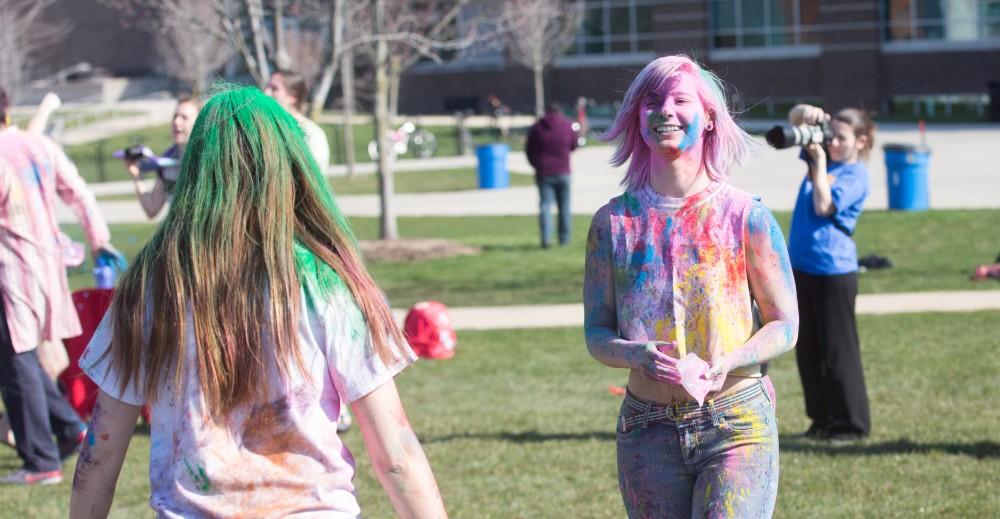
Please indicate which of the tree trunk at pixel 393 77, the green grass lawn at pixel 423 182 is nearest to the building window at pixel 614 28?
the tree trunk at pixel 393 77

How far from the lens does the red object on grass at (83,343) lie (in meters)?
7.59

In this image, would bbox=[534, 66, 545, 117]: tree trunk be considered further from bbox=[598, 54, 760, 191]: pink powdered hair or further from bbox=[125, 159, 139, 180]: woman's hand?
bbox=[598, 54, 760, 191]: pink powdered hair

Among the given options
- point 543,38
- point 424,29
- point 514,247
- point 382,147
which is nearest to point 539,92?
point 543,38

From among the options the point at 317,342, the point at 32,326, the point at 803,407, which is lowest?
the point at 803,407

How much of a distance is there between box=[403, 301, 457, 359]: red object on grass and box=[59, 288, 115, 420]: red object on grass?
8.33ft

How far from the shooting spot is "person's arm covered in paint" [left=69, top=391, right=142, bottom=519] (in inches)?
108

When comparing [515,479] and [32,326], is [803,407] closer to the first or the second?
[515,479]

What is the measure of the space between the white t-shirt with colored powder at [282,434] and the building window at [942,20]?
4684 centimetres

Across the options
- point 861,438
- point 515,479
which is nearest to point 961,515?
point 861,438

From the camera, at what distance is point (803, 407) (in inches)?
318

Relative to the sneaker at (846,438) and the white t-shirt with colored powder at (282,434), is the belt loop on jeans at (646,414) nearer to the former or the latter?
the white t-shirt with colored powder at (282,434)

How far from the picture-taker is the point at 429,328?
9922 mm

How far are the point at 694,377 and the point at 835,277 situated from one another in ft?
12.2

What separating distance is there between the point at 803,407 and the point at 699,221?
4.83 metres
